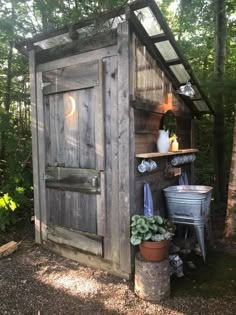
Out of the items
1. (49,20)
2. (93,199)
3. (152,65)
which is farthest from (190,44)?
(93,199)

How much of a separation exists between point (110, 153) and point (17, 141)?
7.67 feet

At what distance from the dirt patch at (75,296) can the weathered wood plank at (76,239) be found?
0.22 m

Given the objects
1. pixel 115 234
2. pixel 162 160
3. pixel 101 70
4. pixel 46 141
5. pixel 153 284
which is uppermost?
pixel 101 70

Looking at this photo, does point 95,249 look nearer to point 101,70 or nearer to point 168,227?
point 168,227

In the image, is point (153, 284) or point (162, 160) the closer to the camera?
point (153, 284)

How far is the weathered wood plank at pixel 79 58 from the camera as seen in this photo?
9.07 ft

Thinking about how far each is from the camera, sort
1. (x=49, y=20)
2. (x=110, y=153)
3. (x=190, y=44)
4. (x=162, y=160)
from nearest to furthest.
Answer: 1. (x=110, y=153)
2. (x=162, y=160)
3. (x=49, y=20)
4. (x=190, y=44)

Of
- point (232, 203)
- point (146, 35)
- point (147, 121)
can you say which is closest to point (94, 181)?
point (147, 121)

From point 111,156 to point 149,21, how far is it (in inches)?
56.4

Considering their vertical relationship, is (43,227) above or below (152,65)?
below

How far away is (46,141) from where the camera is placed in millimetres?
3410

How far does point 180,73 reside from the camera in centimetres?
352

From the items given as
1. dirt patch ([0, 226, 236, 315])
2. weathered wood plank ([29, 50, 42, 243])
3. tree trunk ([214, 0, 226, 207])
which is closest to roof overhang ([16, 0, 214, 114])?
weathered wood plank ([29, 50, 42, 243])

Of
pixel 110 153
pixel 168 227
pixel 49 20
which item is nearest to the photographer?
pixel 168 227
